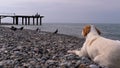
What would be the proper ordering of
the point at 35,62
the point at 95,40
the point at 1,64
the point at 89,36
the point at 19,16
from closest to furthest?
the point at 1,64, the point at 35,62, the point at 95,40, the point at 89,36, the point at 19,16

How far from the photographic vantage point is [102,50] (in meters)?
7.88

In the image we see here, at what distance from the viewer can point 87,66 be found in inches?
281

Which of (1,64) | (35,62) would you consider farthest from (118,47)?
(1,64)

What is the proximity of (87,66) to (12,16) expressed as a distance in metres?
70.4

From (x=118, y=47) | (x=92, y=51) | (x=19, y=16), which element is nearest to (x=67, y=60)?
(x=92, y=51)

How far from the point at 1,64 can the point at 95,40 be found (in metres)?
2.89

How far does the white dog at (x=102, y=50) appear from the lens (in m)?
7.27

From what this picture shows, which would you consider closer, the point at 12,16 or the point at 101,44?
the point at 101,44

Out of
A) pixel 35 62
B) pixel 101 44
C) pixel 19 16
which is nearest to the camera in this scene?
pixel 35 62

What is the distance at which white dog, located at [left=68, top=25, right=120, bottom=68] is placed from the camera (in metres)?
7.27

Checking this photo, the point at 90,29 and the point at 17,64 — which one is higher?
the point at 90,29

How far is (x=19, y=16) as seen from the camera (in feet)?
250

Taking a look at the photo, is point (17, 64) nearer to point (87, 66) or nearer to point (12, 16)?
point (87, 66)

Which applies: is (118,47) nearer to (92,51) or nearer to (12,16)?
(92,51)
